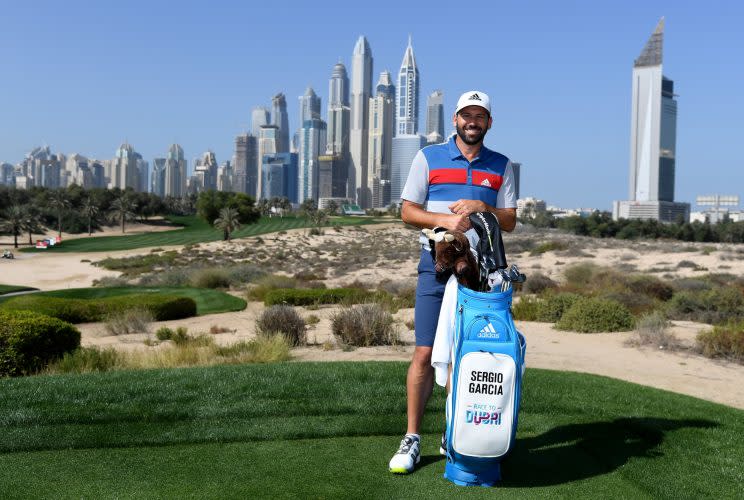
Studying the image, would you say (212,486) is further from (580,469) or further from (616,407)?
(616,407)

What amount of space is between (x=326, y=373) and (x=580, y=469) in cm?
344

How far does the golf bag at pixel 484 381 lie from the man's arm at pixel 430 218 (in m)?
0.38

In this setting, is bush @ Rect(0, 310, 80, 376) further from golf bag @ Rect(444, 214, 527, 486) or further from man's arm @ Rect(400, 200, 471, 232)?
golf bag @ Rect(444, 214, 527, 486)

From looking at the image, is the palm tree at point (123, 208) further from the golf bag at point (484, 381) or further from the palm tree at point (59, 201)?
the golf bag at point (484, 381)

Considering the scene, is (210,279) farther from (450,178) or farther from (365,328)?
(450,178)

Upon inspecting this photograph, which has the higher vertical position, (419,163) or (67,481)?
(419,163)

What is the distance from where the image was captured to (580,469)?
4457 mm

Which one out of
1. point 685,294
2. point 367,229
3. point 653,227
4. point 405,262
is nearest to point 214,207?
point 367,229

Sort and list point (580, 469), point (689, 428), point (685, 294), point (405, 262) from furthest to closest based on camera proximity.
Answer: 1. point (405, 262)
2. point (685, 294)
3. point (689, 428)
4. point (580, 469)

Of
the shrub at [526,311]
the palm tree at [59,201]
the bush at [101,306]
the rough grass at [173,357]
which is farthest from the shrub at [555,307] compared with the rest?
the palm tree at [59,201]

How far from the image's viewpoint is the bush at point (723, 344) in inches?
481

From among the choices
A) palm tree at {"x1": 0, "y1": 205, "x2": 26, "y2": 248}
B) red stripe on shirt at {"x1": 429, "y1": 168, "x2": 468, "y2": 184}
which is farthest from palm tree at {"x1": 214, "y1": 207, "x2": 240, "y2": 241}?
red stripe on shirt at {"x1": 429, "y1": 168, "x2": 468, "y2": 184}

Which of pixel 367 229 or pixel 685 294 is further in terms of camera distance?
pixel 367 229

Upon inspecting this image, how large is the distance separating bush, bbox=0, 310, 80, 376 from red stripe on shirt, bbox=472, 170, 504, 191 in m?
7.23
